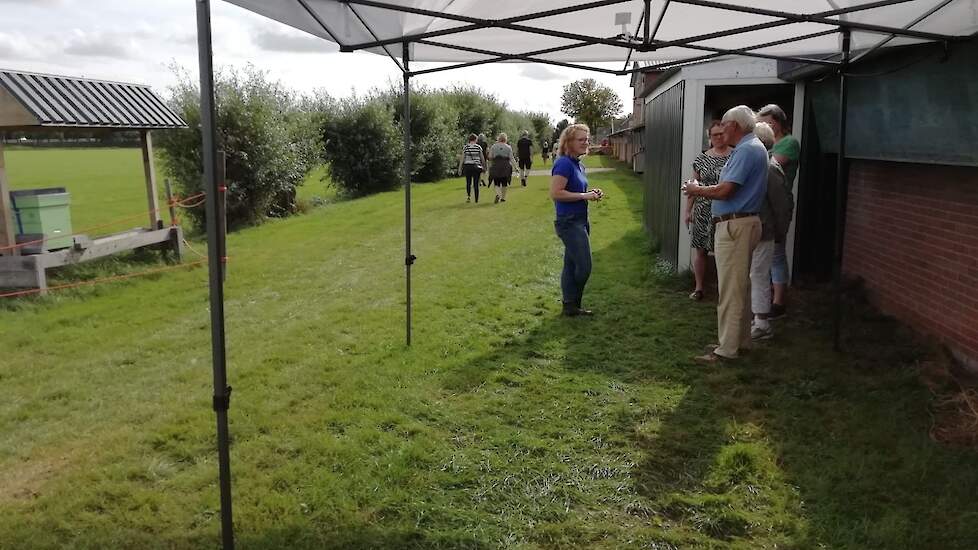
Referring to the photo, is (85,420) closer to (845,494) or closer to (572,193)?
(572,193)

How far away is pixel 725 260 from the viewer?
16.6 feet

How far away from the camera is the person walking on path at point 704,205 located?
625cm

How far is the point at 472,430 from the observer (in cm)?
430

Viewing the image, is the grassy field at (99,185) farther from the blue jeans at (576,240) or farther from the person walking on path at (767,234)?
the person walking on path at (767,234)

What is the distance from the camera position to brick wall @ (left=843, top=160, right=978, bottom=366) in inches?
192

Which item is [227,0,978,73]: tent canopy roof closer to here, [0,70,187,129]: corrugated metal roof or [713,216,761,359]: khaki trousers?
[713,216,761,359]: khaki trousers

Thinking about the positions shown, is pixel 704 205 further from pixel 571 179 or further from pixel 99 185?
pixel 99 185

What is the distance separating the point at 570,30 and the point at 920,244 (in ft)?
10.8

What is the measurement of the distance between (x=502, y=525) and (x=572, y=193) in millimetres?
3572

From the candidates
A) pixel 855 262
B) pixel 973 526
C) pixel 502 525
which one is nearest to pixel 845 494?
pixel 973 526

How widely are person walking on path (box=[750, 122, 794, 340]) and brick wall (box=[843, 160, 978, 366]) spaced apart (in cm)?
100

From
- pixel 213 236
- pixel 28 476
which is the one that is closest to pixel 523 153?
pixel 28 476

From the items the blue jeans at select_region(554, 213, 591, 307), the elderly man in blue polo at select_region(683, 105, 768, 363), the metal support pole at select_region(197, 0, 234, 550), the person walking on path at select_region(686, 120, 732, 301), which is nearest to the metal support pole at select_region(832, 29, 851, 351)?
the elderly man in blue polo at select_region(683, 105, 768, 363)

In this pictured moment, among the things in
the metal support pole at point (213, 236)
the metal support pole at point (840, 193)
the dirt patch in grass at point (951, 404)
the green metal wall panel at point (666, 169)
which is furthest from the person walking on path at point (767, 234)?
the metal support pole at point (213, 236)
